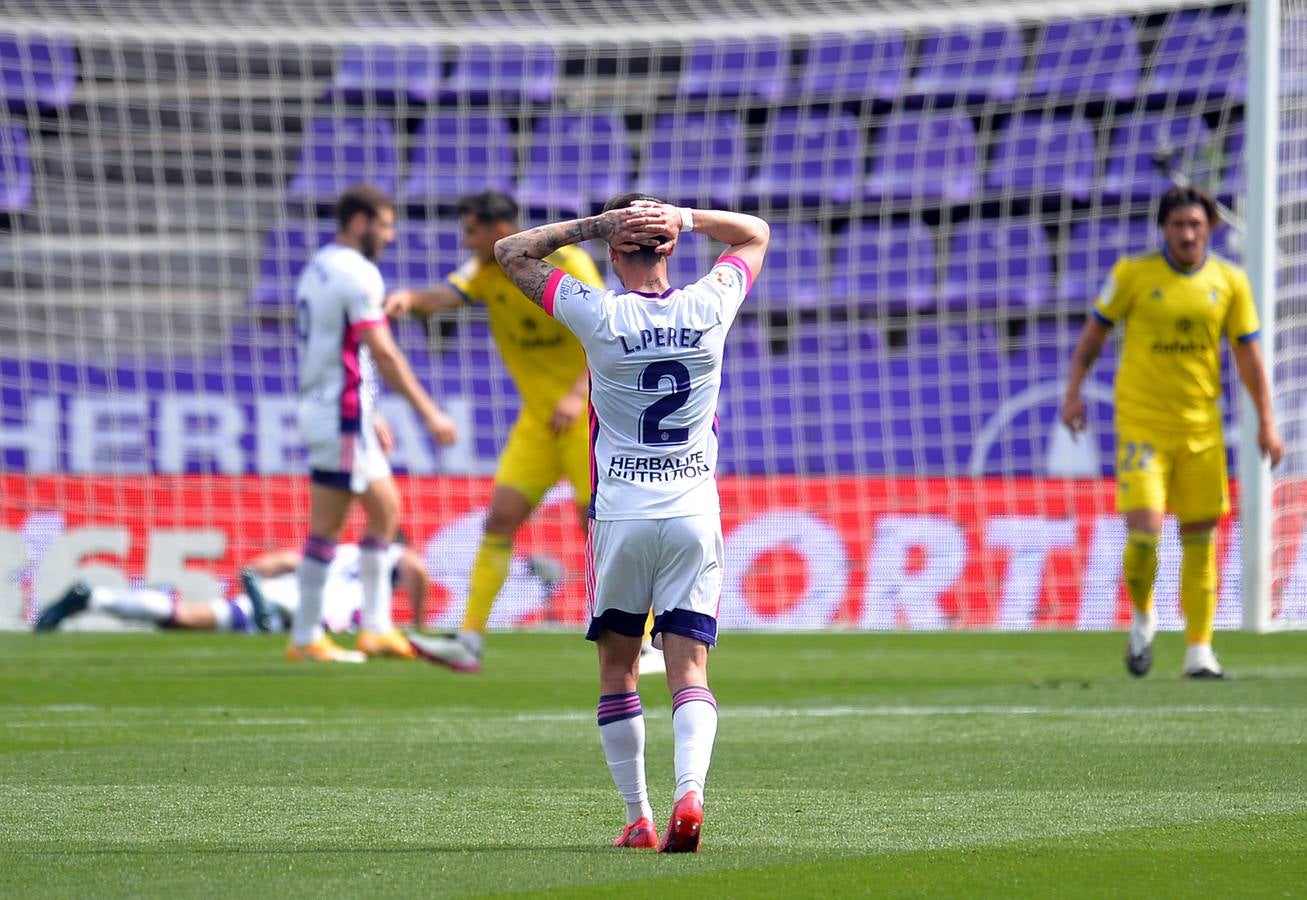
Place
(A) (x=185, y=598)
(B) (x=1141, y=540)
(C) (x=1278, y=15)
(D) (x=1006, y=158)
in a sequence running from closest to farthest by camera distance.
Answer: (B) (x=1141, y=540)
(C) (x=1278, y=15)
(A) (x=185, y=598)
(D) (x=1006, y=158)

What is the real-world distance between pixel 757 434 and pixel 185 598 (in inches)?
185

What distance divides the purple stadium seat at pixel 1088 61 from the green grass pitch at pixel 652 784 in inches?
280

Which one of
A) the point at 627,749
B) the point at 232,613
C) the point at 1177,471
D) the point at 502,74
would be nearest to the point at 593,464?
the point at 627,749

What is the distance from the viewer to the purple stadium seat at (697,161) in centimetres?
1647

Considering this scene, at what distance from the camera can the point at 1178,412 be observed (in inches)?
333

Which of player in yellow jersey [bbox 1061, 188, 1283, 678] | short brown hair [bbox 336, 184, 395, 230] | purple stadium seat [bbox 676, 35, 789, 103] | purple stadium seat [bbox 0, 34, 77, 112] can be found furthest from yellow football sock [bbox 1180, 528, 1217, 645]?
purple stadium seat [bbox 0, 34, 77, 112]

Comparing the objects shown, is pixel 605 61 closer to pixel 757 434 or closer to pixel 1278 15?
pixel 757 434

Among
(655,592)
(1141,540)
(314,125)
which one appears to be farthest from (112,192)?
(655,592)

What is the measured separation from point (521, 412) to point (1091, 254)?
8.22 m

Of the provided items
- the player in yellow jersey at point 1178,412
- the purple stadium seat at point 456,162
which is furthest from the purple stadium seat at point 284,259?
the player in yellow jersey at point 1178,412

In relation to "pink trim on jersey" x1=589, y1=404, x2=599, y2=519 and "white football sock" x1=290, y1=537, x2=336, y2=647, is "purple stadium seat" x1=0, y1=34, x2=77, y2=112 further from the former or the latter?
"pink trim on jersey" x1=589, y1=404, x2=599, y2=519

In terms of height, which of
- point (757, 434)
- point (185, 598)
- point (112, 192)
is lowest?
point (185, 598)

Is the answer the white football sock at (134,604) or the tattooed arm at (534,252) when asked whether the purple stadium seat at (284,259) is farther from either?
the tattooed arm at (534,252)

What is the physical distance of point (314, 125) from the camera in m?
16.7
